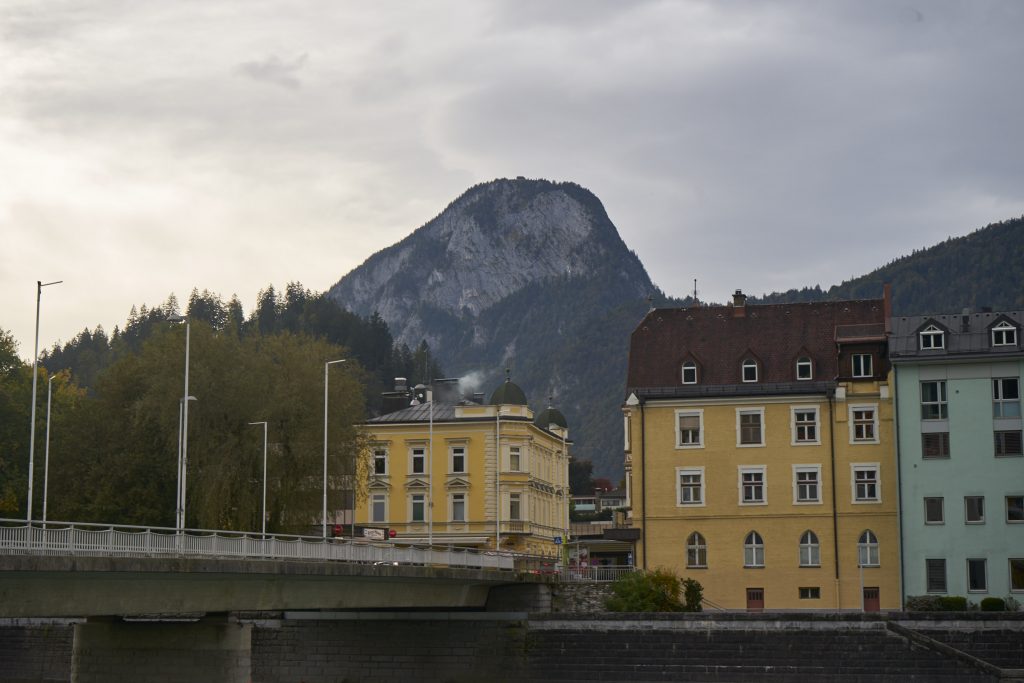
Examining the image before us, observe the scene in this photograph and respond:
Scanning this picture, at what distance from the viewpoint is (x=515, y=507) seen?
10256 cm

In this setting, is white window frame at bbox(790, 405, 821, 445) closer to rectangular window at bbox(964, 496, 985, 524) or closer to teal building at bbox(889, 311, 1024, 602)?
teal building at bbox(889, 311, 1024, 602)

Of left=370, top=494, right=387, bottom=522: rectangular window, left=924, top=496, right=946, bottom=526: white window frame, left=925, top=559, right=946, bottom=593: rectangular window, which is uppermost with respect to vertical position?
left=370, top=494, right=387, bottom=522: rectangular window

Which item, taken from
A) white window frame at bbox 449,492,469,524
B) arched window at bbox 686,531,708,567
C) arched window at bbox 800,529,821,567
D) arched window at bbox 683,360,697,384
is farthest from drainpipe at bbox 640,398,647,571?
white window frame at bbox 449,492,469,524

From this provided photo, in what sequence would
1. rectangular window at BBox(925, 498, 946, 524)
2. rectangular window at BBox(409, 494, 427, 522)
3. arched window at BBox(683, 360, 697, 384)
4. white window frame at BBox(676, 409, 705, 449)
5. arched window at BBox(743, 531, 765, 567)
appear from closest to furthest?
rectangular window at BBox(925, 498, 946, 524) → arched window at BBox(743, 531, 765, 567) → white window frame at BBox(676, 409, 705, 449) → arched window at BBox(683, 360, 697, 384) → rectangular window at BBox(409, 494, 427, 522)

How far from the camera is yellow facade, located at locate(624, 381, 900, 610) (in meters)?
75.9

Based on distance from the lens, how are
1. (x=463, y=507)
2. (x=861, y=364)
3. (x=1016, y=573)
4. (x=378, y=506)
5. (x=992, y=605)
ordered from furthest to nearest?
(x=378, y=506) < (x=463, y=507) < (x=861, y=364) < (x=1016, y=573) < (x=992, y=605)

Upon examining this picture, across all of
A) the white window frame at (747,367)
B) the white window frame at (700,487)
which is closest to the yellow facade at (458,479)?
the white window frame at (700,487)

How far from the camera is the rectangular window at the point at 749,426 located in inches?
3086

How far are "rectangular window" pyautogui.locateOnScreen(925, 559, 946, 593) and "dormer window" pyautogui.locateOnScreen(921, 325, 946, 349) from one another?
10.6 meters

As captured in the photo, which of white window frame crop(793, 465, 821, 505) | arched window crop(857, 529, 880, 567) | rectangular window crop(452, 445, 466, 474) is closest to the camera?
arched window crop(857, 529, 880, 567)

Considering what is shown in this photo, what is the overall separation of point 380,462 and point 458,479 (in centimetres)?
575

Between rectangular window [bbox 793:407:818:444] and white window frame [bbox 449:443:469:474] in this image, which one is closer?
rectangular window [bbox 793:407:818:444]

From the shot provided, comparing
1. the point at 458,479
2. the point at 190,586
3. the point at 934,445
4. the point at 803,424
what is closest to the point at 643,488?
the point at 803,424

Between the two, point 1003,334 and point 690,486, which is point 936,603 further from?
point 690,486
